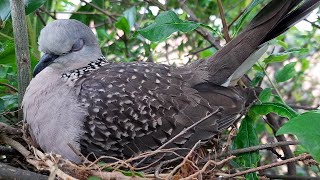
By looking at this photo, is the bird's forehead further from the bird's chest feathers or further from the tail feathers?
the tail feathers

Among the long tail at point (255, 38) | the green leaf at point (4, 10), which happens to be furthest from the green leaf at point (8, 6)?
the long tail at point (255, 38)

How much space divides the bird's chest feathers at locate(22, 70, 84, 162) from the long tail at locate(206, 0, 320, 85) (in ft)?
2.51

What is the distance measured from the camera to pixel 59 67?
232cm

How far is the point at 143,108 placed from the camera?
83.0 inches

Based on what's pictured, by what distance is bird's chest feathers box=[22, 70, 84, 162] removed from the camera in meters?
2.06

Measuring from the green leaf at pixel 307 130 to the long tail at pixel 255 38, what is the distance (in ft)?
3.22

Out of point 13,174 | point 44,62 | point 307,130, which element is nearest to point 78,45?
point 44,62

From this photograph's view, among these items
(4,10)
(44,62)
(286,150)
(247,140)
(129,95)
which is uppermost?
(4,10)

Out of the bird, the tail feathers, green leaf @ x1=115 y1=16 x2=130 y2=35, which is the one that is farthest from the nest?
green leaf @ x1=115 y1=16 x2=130 y2=35

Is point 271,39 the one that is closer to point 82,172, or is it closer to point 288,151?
point 288,151

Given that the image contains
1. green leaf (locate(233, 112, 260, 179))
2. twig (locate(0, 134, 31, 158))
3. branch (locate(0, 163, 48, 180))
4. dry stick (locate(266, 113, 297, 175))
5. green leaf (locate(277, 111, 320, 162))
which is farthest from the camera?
dry stick (locate(266, 113, 297, 175))

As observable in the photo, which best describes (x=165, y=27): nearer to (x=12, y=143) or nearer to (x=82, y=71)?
(x=82, y=71)

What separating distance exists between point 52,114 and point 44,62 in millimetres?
254

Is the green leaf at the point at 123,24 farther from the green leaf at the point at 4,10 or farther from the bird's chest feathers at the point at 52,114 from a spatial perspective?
the green leaf at the point at 4,10
